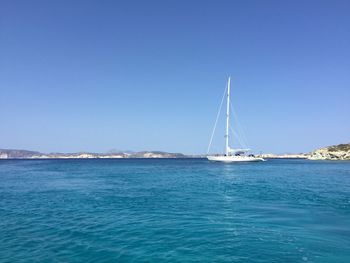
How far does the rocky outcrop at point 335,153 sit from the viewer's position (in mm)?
166000

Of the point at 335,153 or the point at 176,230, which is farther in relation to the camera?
the point at 335,153

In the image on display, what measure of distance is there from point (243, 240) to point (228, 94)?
116m

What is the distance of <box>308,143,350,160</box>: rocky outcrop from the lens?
166000 millimetres

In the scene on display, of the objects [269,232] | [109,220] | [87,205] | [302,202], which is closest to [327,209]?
[302,202]

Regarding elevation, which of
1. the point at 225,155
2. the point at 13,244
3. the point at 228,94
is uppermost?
the point at 228,94

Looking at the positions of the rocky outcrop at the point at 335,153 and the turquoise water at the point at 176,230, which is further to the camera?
the rocky outcrop at the point at 335,153

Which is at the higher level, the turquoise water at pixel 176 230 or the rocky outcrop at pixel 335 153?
the rocky outcrop at pixel 335 153

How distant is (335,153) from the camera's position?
172125mm

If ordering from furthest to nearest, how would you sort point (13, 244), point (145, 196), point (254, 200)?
Result: point (145, 196), point (254, 200), point (13, 244)

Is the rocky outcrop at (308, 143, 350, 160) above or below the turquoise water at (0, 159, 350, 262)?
above

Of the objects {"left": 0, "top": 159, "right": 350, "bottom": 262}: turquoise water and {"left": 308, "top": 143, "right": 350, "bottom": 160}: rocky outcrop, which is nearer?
{"left": 0, "top": 159, "right": 350, "bottom": 262}: turquoise water

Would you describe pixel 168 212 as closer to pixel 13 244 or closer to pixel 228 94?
pixel 13 244

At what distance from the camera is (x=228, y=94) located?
434 ft

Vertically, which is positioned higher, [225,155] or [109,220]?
[225,155]
